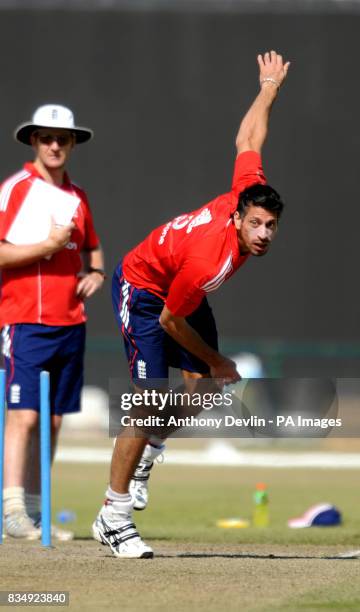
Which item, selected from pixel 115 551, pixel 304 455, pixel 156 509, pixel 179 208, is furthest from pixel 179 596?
pixel 179 208

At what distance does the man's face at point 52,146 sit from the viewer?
8.31 m

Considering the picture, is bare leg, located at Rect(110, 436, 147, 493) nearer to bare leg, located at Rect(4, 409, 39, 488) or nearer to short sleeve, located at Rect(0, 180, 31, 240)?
bare leg, located at Rect(4, 409, 39, 488)

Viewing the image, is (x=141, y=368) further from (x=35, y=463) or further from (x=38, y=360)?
(x=35, y=463)

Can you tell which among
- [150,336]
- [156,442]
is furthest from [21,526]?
[150,336]

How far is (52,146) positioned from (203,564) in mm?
2848

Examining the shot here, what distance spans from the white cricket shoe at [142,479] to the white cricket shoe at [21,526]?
2.05 ft

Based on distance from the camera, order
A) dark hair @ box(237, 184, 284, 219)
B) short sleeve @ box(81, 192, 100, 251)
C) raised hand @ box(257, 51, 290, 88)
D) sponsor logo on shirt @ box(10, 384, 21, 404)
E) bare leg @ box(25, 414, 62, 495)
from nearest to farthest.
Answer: dark hair @ box(237, 184, 284, 219) → raised hand @ box(257, 51, 290, 88) → sponsor logo on shirt @ box(10, 384, 21, 404) → bare leg @ box(25, 414, 62, 495) → short sleeve @ box(81, 192, 100, 251)

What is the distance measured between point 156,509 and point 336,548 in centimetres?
330

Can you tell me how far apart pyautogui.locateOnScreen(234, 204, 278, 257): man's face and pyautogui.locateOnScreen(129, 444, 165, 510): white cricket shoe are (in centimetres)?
171

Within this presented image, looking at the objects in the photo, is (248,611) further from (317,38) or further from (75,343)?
(317,38)

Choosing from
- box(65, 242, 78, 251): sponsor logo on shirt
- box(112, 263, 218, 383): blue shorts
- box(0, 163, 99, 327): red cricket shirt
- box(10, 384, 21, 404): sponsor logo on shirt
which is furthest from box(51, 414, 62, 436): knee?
box(112, 263, 218, 383): blue shorts

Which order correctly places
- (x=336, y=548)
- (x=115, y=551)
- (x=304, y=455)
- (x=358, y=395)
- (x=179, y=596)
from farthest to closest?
(x=358, y=395)
(x=304, y=455)
(x=336, y=548)
(x=115, y=551)
(x=179, y=596)

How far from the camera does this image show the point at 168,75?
22.1 m

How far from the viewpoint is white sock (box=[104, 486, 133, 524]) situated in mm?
7008
